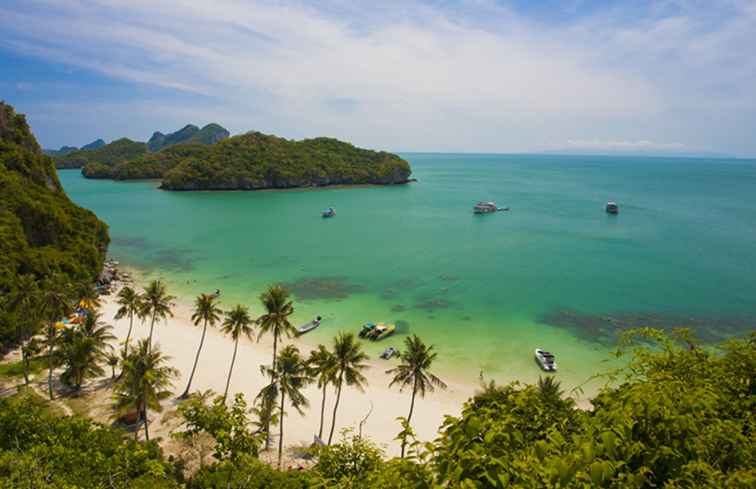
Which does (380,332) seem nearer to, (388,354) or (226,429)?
(388,354)

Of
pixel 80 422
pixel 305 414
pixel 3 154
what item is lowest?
pixel 305 414

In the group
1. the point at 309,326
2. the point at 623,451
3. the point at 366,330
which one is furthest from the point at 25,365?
the point at 623,451

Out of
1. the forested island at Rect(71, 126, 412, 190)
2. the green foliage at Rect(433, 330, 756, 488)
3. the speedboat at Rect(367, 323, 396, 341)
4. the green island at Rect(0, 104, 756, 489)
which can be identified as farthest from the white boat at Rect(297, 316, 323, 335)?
the forested island at Rect(71, 126, 412, 190)

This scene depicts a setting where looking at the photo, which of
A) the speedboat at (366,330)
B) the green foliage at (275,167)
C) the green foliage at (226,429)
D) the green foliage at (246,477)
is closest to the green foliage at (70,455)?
the green foliage at (246,477)

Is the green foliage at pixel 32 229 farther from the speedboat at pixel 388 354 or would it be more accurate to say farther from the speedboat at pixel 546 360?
the speedboat at pixel 546 360

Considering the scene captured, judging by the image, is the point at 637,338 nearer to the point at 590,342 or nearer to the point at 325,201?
the point at 590,342

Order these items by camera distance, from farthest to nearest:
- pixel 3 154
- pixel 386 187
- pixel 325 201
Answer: pixel 386 187, pixel 325 201, pixel 3 154

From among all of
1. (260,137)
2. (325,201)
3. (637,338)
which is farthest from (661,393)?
(260,137)

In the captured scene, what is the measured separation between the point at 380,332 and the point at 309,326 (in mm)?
7676

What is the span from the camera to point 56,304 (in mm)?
30172

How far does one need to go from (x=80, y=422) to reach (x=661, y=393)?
81.7ft

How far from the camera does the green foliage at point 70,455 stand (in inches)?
594

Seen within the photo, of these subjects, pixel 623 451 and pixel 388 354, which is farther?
pixel 388 354

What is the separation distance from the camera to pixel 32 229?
143 feet
